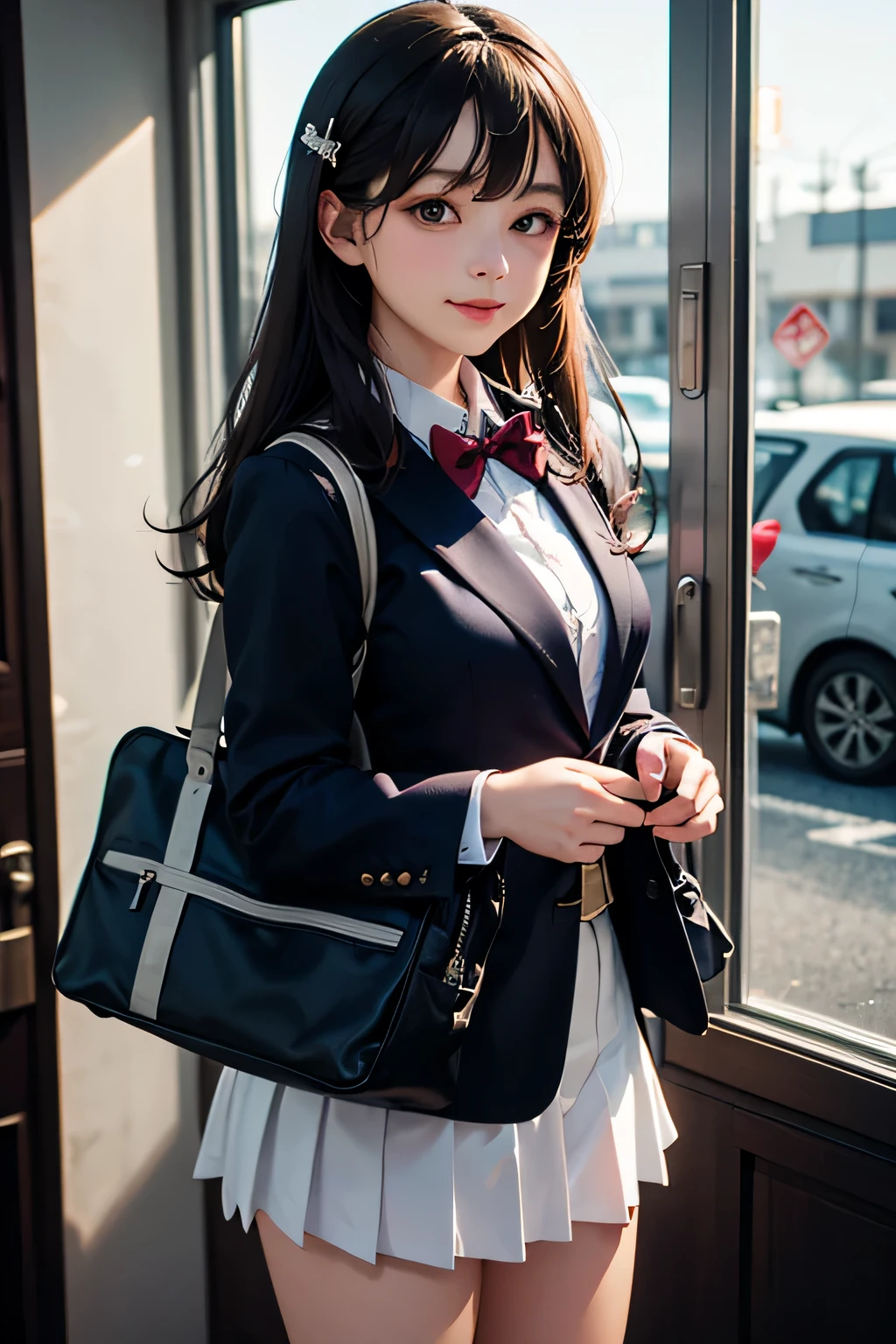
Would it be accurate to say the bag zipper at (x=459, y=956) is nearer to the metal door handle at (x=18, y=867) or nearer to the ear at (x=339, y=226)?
the ear at (x=339, y=226)

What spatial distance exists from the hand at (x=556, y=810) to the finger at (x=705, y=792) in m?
0.09

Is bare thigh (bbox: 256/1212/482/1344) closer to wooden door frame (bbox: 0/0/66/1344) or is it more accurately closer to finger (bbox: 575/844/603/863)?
finger (bbox: 575/844/603/863)

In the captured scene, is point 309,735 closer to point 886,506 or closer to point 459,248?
point 459,248

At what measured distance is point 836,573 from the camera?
146 cm

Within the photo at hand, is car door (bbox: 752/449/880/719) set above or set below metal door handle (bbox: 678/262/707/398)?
below

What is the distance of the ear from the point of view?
1.04 metres

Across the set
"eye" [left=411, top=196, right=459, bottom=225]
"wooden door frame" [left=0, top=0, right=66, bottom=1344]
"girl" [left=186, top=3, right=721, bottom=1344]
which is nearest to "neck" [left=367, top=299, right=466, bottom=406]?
"girl" [left=186, top=3, right=721, bottom=1344]

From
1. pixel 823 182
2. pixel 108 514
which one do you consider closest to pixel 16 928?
pixel 108 514

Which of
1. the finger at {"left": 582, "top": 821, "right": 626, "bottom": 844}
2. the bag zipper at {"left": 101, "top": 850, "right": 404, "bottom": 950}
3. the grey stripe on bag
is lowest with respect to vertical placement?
the grey stripe on bag

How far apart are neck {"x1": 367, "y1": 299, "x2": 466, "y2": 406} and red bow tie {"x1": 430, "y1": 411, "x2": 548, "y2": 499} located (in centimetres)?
6

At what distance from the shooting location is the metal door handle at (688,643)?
4.94 ft

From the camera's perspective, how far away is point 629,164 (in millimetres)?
1504

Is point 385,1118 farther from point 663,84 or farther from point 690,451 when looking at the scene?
point 663,84

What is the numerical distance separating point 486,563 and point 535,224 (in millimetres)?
308
